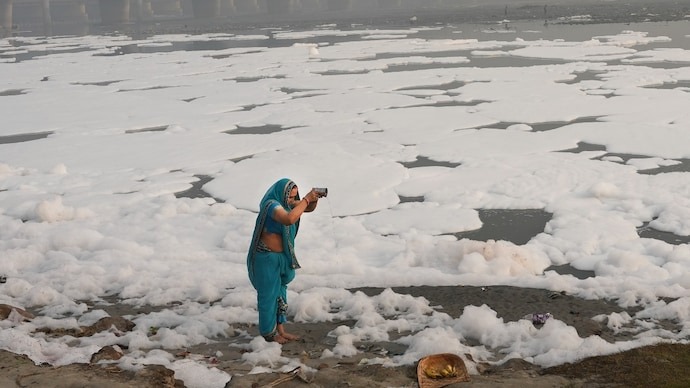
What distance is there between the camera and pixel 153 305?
21.4ft

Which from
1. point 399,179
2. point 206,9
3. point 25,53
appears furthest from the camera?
point 206,9

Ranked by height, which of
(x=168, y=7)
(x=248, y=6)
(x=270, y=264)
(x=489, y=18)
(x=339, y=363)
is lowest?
(x=339, y=363)

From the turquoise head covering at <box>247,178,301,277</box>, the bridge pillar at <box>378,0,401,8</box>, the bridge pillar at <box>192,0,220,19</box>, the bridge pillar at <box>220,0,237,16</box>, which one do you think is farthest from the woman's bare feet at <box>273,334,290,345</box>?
the bridge pillar at <box>378,0,401,8</box>

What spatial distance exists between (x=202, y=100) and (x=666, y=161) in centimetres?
1185

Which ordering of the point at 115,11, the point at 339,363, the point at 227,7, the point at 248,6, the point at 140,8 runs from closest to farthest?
the point at 339,363
the point at 115,11
the point at 140,8
the point at 227,7
the point at 248,6

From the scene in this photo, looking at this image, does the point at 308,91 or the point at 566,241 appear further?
the point at 308,91

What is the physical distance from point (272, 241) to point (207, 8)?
346 feet

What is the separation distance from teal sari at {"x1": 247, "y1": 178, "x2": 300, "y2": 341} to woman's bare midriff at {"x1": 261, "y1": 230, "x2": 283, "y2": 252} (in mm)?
28

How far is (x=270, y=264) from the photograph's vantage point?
5543mm

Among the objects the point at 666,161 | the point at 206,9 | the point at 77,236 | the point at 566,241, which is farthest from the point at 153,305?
the point at 206,9

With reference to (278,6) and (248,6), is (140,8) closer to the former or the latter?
(278,6)

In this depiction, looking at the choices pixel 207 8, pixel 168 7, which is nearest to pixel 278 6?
pixel 207 8

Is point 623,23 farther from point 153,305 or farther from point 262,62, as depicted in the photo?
point 153,305

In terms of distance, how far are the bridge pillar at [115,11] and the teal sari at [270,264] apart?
315ft
